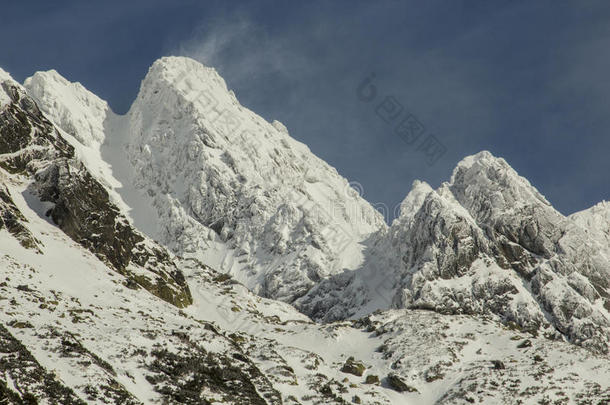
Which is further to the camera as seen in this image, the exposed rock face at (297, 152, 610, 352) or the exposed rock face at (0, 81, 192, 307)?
the exposed rock face at (297, 152, 610, 352)

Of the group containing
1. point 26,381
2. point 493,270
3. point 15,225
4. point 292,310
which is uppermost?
point 493,270

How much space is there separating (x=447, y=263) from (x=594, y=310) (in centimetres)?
3421

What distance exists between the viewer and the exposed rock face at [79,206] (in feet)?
362

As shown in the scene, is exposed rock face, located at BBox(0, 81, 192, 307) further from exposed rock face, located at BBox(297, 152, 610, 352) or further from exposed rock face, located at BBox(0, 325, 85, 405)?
exposed rock face, located at BBox(297, 152, 610, 352)

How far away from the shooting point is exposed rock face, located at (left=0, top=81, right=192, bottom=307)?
110250mm

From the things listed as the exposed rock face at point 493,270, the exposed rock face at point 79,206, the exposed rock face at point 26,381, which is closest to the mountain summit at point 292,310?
the exposed rock face at point 26,381

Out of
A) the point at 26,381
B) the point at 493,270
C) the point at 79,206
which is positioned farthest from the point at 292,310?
the point at 26,381

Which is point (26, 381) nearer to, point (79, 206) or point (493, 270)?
point (79, 206)

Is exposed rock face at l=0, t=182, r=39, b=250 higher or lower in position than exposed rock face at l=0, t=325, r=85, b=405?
higher

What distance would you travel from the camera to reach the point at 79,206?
11219 cm

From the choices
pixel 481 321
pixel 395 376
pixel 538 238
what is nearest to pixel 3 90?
pixel 395 376

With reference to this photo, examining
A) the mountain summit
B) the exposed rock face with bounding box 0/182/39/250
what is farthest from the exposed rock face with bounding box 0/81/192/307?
the exposed rock face with bounding box 0/182/39/250

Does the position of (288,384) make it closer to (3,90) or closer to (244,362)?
(244,362)

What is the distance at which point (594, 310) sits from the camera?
493 ft
